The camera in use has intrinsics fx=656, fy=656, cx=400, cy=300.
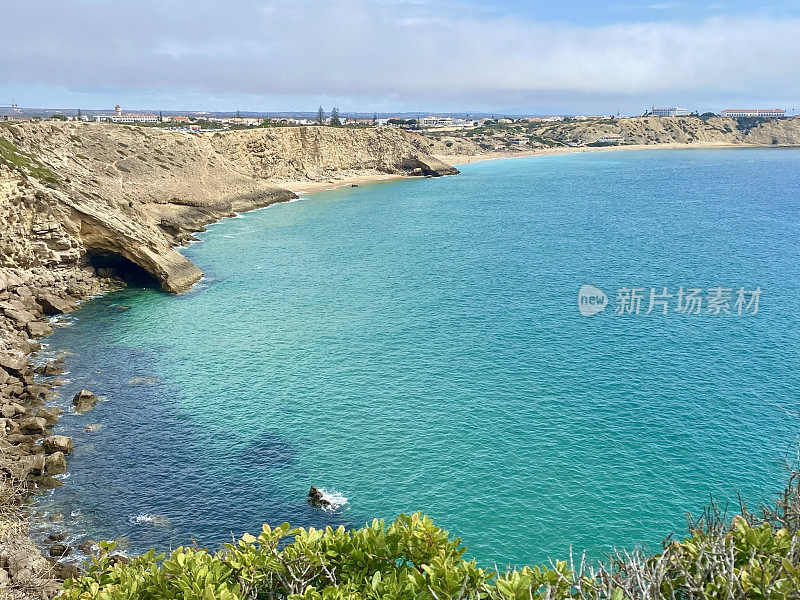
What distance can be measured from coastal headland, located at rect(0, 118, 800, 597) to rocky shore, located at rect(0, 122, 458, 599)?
10 centimetres

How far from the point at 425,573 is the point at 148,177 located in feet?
292

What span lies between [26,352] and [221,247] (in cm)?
3616

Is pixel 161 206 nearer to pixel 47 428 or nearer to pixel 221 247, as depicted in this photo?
pixel 221 247

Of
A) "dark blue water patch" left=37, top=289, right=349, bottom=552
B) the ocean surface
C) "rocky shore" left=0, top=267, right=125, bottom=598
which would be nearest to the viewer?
"rocky shore" left=0, top=267, right=125, bottom=598

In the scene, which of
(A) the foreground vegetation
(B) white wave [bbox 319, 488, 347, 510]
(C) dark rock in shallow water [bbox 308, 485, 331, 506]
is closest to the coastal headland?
(C) dark rock in shallow water [bbox 308, 485, 331, 506]

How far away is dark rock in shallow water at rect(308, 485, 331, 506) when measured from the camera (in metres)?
28.5

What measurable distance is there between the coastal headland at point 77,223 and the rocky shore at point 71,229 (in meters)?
0.10

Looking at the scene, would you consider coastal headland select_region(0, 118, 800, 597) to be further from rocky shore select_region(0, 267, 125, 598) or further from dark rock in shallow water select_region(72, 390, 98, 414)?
dark rock in shallow water select_region(72, 390, 98, 414)

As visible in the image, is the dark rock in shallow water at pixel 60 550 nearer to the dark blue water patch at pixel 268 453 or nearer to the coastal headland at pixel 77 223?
the coastal headland at pixel 77 223

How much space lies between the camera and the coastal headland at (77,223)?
3103cm

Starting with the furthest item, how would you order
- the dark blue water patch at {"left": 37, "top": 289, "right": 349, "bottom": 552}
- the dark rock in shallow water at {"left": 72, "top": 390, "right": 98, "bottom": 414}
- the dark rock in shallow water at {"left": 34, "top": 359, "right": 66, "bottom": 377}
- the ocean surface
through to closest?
the dark rock in shallow water at {"left": 34, "top": 359, "right": 66, "bottom": 377}, the dark rock in shallow water at {"left": 72, "top": 390, "right": 98, "bottom": 414}, the ocean surface, the dark blue water patch at {"left": 37, "top": 289, "right": 349, "bottom": 552}

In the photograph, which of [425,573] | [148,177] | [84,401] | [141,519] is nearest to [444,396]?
[141,519]

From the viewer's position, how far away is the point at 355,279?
6431cm

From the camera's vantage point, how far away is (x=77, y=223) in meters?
57.4
